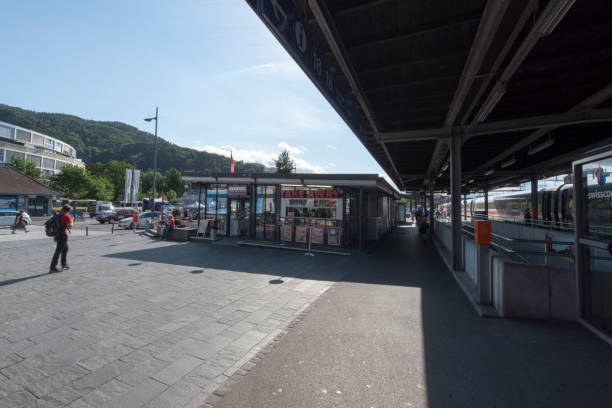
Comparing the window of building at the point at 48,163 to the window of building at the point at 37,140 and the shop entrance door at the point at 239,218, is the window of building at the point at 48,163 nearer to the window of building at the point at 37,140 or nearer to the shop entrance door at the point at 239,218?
the window of building at the point at 37,140

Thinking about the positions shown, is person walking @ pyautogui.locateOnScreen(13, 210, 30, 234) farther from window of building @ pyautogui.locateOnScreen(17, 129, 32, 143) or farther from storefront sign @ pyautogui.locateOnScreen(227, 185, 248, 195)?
window of building @ pyautogui.locateOnScreen(17, 129, 32, 143)

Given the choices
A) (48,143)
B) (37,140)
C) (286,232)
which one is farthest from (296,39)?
(48,143)

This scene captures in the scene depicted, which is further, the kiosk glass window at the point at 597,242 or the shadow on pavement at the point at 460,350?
the kiosk glass window at the point at 597,242

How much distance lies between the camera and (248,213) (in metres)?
15.3

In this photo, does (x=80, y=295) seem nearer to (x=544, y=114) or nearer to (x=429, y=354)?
(x=429, y=354)

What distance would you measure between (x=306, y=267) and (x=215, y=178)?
8.72 meters

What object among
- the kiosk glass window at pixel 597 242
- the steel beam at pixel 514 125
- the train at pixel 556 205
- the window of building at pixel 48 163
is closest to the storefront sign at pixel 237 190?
the steel beam at pixel 514 125

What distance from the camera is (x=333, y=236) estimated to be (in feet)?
40.9

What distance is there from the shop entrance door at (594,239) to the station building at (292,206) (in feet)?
23.1

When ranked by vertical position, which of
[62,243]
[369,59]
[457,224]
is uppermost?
[369,59]

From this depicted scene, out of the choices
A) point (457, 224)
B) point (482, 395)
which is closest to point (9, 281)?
point (482, 395)

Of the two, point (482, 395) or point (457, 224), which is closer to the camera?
point (482, 395)

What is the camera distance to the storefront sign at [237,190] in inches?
583

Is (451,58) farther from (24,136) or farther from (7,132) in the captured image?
(24,136)
